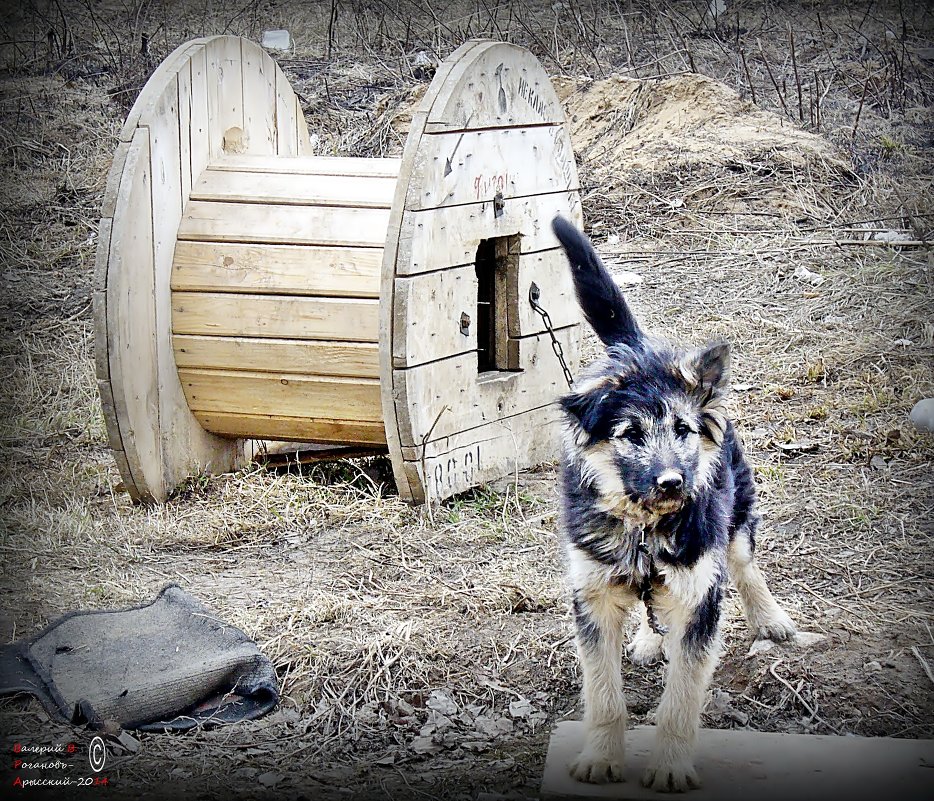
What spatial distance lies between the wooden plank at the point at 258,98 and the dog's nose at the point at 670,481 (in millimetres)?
3826

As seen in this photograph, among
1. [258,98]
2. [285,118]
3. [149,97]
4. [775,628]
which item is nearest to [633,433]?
[775,628]

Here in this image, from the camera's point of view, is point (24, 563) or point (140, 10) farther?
point (140, 10)

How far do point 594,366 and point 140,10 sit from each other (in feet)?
28.4

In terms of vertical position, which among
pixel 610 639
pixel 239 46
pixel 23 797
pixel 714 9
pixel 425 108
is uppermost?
pixel 714 9

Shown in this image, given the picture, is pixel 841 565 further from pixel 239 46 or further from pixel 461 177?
pixel 239 46

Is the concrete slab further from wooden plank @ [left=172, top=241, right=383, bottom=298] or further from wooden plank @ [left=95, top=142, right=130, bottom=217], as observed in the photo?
wooden plank @ [left=95, top=142, right=130, bottom=217]

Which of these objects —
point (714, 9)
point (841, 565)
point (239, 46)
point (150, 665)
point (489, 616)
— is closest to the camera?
point (150, 665)

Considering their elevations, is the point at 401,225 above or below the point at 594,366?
above

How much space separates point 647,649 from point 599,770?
0.92 m

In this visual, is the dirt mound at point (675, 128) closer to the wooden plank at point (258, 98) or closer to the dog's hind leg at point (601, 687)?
the wooden plank at point (258, 98)

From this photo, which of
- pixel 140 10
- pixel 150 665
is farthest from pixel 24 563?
pixel 140 10

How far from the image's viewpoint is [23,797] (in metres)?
2.80

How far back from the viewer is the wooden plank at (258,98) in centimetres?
548

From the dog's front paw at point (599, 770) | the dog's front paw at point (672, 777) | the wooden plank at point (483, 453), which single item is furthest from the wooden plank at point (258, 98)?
the dog's front paw at point (672, 777)
